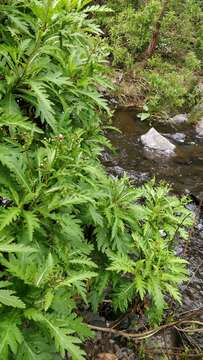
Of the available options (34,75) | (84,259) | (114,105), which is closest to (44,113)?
(34,75)

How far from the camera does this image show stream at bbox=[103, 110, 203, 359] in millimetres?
6368

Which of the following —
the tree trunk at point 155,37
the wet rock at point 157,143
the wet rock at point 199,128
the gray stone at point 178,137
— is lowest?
the wet rock at point 199,128

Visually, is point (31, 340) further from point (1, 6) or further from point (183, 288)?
point (183, 288)

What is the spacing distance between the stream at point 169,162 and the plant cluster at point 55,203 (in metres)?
2.04

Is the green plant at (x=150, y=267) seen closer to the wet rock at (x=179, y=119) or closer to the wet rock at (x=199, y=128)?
the wet rock at (x=199, y=128)

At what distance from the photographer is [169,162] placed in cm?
908

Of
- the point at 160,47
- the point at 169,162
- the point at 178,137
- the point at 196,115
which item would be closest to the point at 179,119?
the point at 196,115

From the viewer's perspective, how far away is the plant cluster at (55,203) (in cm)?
254

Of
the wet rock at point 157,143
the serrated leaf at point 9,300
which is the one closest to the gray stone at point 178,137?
the wet rock at point 157,143

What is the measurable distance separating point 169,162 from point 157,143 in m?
0.69

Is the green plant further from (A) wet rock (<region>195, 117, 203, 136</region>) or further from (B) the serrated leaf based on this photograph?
(A) wet rock (<region>195, 117, 203, 136</region>)

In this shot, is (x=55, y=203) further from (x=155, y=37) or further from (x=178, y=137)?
(x=155, y=37)

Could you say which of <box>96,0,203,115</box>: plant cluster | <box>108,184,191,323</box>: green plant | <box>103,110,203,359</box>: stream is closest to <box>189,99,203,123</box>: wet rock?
<box>103,110,203,359</box>: stream

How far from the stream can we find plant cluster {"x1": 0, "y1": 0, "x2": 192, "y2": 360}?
2039 mm
